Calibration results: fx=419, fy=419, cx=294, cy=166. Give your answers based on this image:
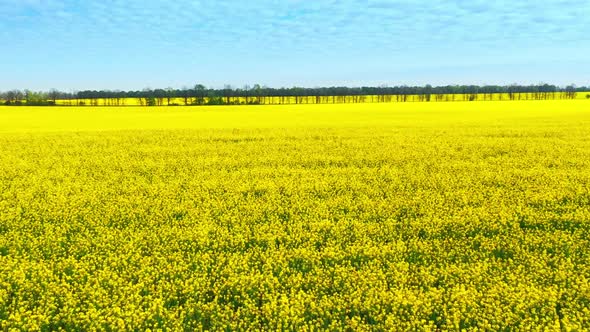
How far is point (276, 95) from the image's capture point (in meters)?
150

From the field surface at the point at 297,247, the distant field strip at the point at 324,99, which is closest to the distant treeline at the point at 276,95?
the distant field strip at the point at 324,99

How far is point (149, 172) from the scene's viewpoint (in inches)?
693

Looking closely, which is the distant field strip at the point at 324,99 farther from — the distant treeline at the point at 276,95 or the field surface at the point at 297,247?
the field surface at the point at 297,247

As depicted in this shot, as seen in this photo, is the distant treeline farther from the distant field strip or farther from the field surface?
the field surface

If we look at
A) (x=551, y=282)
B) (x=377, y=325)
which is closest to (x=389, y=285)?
(x=377, y=325)

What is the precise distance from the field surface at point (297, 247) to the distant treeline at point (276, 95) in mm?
107466

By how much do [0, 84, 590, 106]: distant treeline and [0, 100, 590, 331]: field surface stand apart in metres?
107

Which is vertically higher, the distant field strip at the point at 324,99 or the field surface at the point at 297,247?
the distant field strip at the point at 324,99

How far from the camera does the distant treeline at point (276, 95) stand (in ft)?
435

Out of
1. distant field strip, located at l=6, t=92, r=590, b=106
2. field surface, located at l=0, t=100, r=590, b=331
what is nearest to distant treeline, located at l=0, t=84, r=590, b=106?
distant field strip, located at l=6, t=92, r=590, b=106

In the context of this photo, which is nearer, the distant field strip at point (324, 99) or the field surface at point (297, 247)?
the field surface at point (297, 247)

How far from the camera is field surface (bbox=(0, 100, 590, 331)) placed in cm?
629

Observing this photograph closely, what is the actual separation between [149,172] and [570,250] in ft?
48.9

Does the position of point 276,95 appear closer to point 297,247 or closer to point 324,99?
point 324,99
